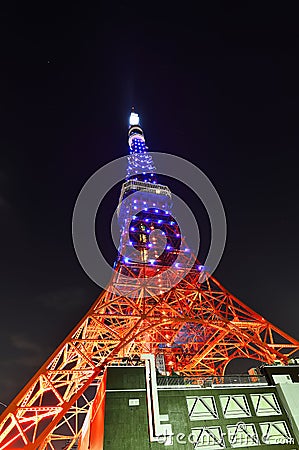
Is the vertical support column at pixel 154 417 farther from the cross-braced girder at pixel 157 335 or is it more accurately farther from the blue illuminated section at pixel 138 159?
the blue illuminated section at pixel 138 159

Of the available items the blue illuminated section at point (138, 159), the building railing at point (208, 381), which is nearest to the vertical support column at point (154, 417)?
the building railing at point (208, 381)

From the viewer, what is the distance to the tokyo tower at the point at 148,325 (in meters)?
15.0

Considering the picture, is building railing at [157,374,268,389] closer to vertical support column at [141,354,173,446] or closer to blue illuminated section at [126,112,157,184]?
vertical support column at [141,354,173,446]

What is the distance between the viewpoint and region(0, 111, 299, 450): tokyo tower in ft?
49.3

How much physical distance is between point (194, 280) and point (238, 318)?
4.67m

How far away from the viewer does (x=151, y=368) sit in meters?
15.3

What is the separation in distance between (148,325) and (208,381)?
16.5 ft

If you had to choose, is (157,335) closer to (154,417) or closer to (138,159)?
(154,417)

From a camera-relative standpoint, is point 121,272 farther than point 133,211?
No

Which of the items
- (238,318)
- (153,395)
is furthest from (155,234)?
(153,395)

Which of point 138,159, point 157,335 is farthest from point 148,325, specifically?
point 138,159

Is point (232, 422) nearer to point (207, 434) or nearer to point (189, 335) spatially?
point (207, 434)

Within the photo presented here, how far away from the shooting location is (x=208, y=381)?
55.4ft

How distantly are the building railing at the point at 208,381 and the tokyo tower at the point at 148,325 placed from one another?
1.74 m
